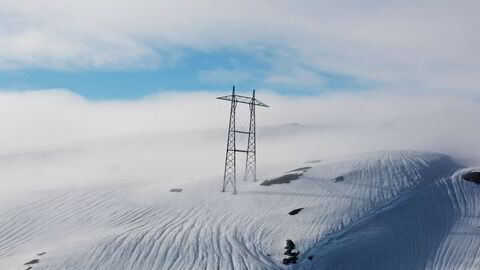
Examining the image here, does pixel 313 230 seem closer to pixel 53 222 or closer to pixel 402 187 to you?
pixel 402 187

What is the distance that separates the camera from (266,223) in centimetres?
6334

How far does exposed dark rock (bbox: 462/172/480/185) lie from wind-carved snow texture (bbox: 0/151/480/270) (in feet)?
3.12

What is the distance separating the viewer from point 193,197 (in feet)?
242

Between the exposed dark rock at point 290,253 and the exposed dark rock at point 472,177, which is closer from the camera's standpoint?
the exposed dark rock at point 290,253

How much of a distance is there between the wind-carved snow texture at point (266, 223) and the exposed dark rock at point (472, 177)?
0.95 meters

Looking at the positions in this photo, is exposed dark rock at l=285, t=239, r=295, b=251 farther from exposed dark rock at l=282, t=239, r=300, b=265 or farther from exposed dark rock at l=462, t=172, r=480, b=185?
exposed dark rock at l=462, t=172, r=480, b=185

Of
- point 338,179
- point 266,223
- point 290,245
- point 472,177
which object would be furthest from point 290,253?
point 472,177

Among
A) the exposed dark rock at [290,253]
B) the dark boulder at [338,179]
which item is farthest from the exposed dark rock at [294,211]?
the dark boulder at [338,179]

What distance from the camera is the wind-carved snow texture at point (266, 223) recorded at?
56.3 m

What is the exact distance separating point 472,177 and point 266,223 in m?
30.8

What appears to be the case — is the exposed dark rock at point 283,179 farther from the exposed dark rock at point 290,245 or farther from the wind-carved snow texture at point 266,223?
the exposed dark rock at point 290,245

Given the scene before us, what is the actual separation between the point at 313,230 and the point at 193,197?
19040mm

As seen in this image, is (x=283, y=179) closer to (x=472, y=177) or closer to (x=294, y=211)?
(x=294, y=211)


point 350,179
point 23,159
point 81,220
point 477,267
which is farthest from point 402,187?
point 23,159
